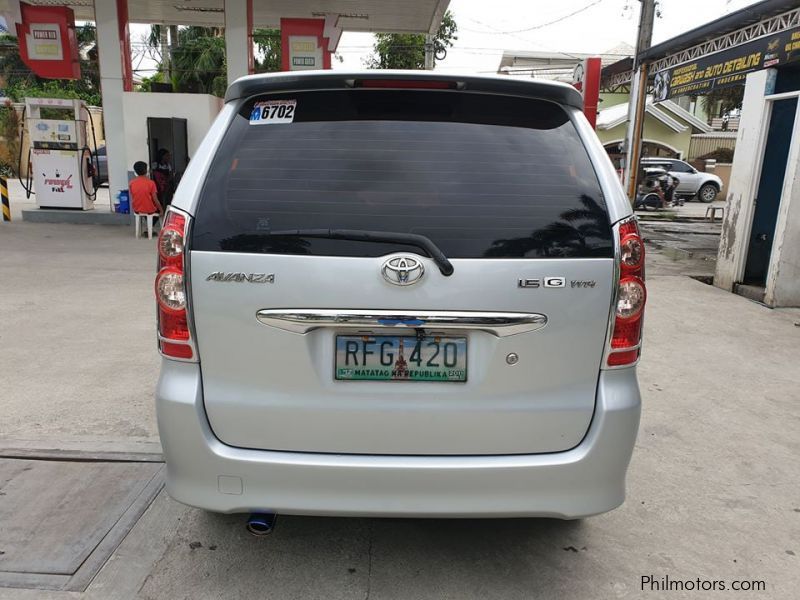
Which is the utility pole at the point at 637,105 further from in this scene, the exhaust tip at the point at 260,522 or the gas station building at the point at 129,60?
the exhaust tip at the point at 260,522

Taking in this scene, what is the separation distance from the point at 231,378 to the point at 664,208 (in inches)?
856

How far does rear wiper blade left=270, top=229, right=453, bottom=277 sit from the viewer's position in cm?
214

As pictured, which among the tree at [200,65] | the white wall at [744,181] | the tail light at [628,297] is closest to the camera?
the tail light at [628,297]

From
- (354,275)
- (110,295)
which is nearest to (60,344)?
(110,295)

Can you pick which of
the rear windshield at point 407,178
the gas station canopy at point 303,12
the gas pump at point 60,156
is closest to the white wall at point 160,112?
the gas pump at point 60,156

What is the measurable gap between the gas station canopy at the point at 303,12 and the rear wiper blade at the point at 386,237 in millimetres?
12941

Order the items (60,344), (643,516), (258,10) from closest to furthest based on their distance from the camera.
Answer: (643,516) < (60,344) < (258,10)

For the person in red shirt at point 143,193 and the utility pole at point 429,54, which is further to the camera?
the utility pole at point 429,54

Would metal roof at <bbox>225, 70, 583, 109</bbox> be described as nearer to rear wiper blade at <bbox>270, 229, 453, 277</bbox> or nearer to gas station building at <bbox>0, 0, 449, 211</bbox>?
rear wiper blade at <bbox>270, 229, 453, 277</bbox>

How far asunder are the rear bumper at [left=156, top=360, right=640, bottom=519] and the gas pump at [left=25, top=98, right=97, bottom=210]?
1263cm

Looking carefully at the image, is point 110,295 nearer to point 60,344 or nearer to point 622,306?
point 60,344

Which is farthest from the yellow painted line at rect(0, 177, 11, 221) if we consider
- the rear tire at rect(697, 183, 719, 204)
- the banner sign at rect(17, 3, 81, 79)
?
the rear tire at rect(697, 183, 719, 204)

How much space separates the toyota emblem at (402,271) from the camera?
2123mm

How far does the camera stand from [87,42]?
37.1m
